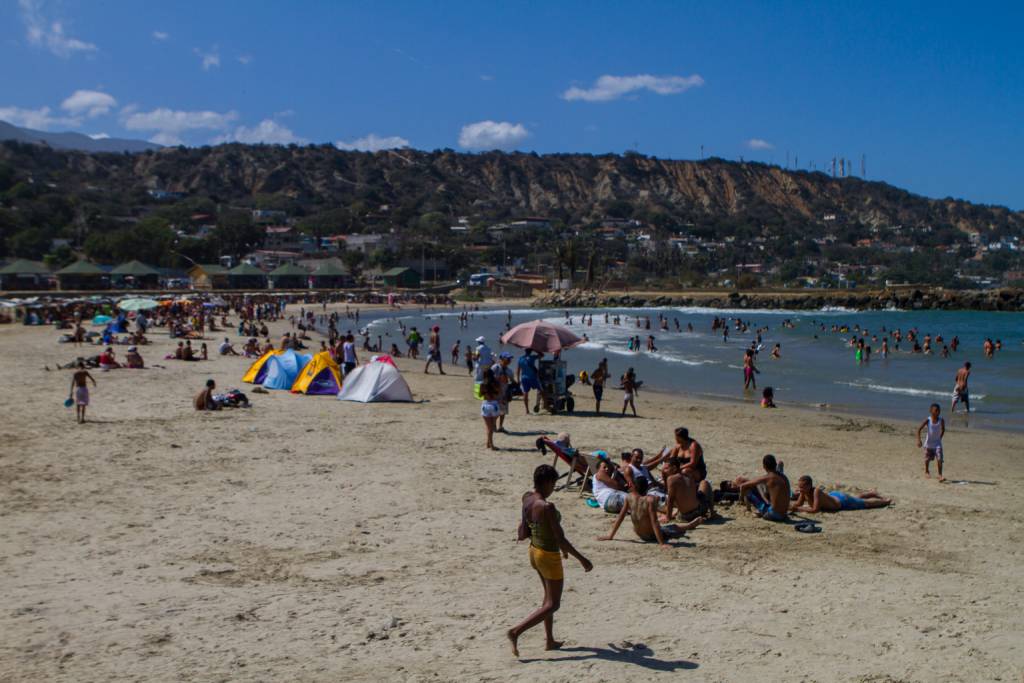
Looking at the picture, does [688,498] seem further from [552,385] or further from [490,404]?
[552,385]

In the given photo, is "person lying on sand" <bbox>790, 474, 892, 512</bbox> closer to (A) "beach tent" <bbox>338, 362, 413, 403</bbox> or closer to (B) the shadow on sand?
(B) the shadow on sand

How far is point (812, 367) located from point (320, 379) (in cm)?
1883

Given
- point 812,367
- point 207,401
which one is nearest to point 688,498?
point 207,401

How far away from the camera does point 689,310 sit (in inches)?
3302

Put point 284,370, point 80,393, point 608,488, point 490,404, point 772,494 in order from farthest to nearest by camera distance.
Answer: point 284,370 < point 80,393 < point 490,404 < point 608,488 < point 772,494

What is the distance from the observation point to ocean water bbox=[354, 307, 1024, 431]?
1933cm

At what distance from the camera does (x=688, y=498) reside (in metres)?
7.62

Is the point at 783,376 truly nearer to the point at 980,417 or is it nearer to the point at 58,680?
the point at 980,417

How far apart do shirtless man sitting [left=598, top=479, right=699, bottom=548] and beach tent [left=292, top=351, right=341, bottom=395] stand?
9913 millimetres

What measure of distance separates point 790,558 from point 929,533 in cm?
174

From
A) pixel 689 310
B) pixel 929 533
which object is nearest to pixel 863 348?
pixel 929 533

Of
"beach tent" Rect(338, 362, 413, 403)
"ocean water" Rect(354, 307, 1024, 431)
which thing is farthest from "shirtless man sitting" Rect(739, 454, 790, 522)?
"beach tent" Rect(338, 362, 413, 403)

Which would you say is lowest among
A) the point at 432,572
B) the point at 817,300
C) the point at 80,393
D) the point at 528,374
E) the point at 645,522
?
the point at 432,572

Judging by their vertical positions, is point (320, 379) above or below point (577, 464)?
above
